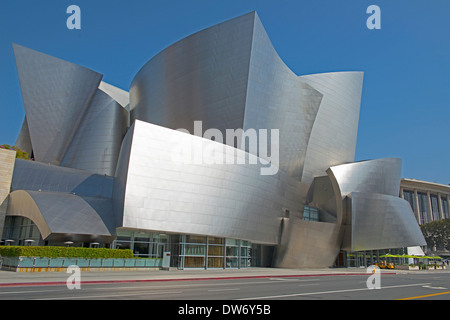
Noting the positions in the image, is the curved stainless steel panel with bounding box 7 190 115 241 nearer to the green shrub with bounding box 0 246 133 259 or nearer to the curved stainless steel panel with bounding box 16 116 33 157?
the green shrub with bounding box 0 246 133 259

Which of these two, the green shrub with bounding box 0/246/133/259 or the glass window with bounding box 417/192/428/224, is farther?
the glass window with bounding box 417/192/428/224

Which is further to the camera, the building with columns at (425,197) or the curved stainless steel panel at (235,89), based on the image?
the building with columns at (425,197)

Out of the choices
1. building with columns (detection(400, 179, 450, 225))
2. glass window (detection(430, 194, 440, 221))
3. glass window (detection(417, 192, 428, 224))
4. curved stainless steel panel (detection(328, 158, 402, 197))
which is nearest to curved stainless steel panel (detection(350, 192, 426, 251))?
curved stainless steel panel (detection(328, 158, 402, 197))

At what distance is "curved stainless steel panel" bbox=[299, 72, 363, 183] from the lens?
48312 mm

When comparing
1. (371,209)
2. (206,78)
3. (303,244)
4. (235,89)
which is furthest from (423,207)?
(206,78)

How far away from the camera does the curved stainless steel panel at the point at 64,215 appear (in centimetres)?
2484

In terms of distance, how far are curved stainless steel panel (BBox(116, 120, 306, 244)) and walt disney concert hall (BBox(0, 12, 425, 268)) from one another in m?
0.09

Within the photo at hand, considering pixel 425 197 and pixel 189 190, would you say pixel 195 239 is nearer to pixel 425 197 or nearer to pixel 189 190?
pixel 189 190

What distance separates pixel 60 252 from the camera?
2272 cm

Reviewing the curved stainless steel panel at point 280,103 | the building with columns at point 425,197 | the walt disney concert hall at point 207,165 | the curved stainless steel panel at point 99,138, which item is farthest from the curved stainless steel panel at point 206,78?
the building with columns at point 425,197

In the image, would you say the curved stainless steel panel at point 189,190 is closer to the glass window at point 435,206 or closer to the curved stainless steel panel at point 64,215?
the curved stainless steel panel at point 64,215

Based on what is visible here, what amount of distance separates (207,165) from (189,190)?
8.46 ft

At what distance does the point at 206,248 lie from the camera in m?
29.5

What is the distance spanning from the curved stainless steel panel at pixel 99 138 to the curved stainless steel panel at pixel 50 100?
1153 mm
